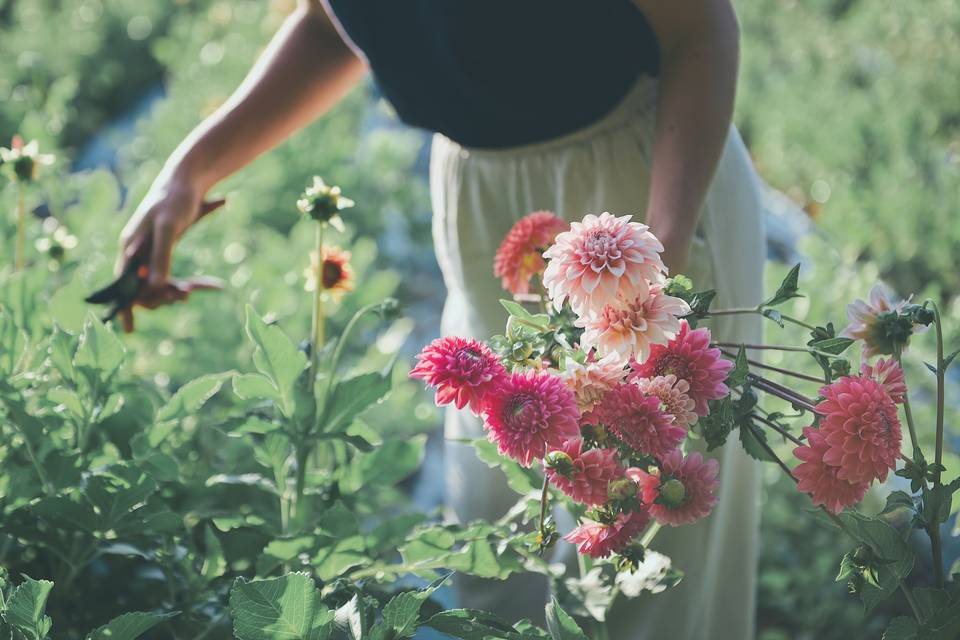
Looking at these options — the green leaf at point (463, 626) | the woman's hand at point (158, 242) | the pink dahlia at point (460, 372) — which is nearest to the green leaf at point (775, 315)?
the pink dahlia at point (460, 372)

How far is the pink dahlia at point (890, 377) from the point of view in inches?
32.4

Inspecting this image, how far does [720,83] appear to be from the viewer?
1067mm

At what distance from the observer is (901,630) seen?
0.85 m

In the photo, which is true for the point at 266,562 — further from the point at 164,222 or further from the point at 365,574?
the point at 164,222

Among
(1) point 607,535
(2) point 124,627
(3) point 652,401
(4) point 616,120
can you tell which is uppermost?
(4) point 616,120

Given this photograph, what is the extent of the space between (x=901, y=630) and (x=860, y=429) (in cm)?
19

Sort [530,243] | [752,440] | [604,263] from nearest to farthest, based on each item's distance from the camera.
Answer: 1. [604,263]
2. [752,440]
3. [530,243]

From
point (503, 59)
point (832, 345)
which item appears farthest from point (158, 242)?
point (832, 345)

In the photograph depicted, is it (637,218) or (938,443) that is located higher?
(637,218)

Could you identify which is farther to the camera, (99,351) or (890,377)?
(99,351)

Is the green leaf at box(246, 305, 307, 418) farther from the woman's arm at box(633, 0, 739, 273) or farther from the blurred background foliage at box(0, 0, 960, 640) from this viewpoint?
the woman's arm at box(633, 0, 739, 273)

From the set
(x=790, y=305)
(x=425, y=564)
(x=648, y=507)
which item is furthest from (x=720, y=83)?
(x=790, y=305)

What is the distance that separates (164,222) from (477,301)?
434mm

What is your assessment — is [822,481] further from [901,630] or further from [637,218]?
[637,218]
